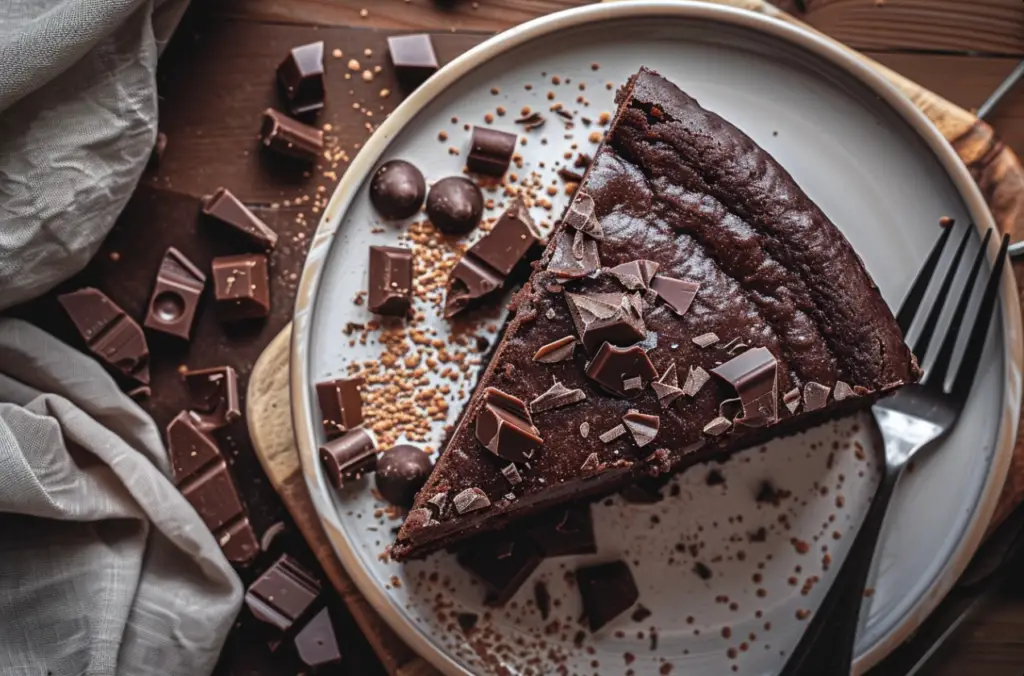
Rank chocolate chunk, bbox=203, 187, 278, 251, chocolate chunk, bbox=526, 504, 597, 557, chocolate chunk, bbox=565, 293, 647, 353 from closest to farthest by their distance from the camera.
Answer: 1. chocolate chunk, bbox=565, 293, 647, 353
2. chocolate chunk, bbox=526, 504, 597, 557
3. chocolate chunk, bbox=203, 187, 278, 251

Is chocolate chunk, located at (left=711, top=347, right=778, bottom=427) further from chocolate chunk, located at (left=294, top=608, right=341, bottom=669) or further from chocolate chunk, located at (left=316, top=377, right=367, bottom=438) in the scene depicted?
chocolate chunk, located at (left=294, top=608, right=341, bottom=669)

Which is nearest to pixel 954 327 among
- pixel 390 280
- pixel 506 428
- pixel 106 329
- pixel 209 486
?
pixel 506 428

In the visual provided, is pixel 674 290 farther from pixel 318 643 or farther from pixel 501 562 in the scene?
pixel 318 643

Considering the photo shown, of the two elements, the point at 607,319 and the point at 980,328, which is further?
the point at 980,328

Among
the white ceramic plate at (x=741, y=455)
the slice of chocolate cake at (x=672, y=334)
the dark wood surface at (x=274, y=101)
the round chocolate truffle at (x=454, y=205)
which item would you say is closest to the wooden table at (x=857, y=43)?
the dark wood surface at (x=274, y=101)

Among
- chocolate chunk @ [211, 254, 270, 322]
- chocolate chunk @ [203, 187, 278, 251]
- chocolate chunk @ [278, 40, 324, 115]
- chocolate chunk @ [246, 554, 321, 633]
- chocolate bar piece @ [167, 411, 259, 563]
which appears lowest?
chocolate chunk @ [246, 554, 321, 633]

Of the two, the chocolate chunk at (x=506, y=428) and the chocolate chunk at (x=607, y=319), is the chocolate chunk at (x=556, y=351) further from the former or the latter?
the chocolate chunk at (x=506, y=428)

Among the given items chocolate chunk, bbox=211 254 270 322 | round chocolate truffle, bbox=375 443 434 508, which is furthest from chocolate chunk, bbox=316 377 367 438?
chocolate chunk, bbox=211 254 270 322
